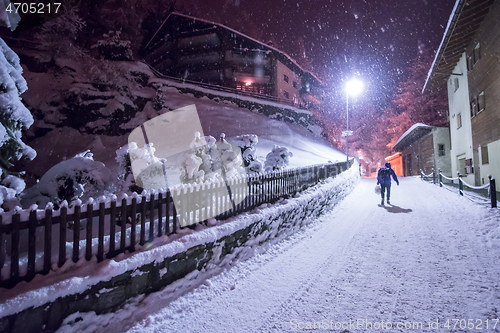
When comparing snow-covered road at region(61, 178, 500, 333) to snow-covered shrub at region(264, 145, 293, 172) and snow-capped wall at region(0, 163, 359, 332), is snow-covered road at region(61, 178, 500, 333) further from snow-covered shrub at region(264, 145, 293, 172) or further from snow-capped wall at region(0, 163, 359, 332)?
snow-covered shrub at region(264, 145, 293, 172)

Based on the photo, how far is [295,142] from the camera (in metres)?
29.0

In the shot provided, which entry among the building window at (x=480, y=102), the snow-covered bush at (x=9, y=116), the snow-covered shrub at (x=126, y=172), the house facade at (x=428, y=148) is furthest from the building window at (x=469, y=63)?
the snow-covered bush at (x=9, y=116)

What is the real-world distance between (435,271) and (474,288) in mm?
642

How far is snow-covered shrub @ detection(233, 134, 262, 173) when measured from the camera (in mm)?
12344

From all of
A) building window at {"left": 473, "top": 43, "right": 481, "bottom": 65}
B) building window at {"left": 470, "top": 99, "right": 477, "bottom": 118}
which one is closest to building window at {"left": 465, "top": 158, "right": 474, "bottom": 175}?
building window at {"left": 470, "top": 99, "right": 477, "bottom": 118}

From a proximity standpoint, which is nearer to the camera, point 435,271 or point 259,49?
point 435,271

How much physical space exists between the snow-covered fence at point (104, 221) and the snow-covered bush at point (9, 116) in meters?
1.06

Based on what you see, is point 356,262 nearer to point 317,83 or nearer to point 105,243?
point 105,243

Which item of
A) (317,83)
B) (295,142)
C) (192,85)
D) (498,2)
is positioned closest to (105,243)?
(498,2)

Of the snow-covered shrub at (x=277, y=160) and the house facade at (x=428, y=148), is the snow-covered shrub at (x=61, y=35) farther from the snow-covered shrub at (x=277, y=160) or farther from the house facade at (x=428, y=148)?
the house facade at (x=428, y=148)

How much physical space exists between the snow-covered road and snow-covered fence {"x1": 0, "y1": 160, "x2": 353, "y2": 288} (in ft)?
2.83

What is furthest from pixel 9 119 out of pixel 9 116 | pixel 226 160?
pixel 226 160

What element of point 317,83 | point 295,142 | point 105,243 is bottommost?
point 105,243

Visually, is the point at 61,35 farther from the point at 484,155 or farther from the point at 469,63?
the point at 484,155
